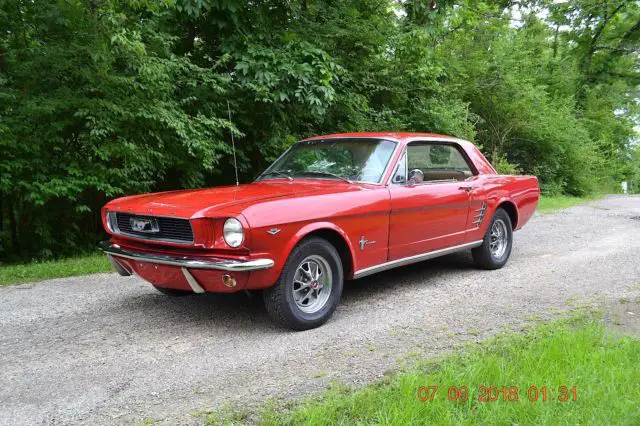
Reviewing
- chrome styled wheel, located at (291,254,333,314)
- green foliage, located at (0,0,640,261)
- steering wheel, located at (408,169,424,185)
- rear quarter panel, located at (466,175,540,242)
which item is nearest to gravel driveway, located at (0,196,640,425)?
chrome styled wheel, located at (291,254,333,314)

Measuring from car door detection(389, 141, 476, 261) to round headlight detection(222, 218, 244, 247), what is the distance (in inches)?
64.1

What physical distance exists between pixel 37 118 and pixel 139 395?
17.6 feet

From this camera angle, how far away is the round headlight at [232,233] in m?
3.73

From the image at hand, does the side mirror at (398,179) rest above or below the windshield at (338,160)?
below

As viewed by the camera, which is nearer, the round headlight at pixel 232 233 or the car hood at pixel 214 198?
the round headlight at pixel 232 233

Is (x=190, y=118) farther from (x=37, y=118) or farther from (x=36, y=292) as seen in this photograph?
(x=36, y=292)

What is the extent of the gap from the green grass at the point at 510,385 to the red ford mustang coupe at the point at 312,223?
117 centimetres

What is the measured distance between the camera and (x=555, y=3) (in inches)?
975

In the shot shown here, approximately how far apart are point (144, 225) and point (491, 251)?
159 inches

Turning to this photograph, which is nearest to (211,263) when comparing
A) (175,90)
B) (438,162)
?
(438,162)

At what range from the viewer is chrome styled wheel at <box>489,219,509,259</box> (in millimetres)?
6438

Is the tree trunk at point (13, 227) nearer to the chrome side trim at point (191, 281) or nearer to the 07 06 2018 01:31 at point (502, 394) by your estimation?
the chrome side trim at point (191, 281)

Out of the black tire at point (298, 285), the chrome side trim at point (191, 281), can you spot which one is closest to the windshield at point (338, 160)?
the black tire at point (298, 285)

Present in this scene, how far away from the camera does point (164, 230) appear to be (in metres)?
4.05
